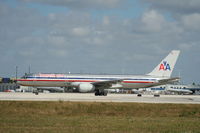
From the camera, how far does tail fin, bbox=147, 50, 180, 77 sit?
247 ft

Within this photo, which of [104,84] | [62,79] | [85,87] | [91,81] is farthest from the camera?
[91,81]

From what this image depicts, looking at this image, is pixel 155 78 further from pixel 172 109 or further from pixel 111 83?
pixel 172 109

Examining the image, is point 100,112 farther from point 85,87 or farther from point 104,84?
point 104,84

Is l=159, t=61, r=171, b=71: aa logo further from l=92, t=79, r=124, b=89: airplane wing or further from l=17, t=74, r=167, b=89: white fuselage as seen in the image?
l=92, t=79, r=124, b=89: airplane wing

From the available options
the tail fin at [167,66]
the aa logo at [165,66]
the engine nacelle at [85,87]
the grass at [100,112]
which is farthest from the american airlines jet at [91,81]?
the grass at [100,112]

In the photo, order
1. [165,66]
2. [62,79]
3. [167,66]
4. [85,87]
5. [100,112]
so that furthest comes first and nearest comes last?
[167,66], [165,66], [62,79], [85,87], [100,112]

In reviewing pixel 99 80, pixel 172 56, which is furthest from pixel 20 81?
pixel 172 56

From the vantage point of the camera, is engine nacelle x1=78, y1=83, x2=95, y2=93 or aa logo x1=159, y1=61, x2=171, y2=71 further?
aa logo x1=159, y1=61, x2=171, y2=71

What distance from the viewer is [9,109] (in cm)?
3064

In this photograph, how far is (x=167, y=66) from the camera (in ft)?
251

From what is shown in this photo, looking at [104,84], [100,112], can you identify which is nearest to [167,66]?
[104,84]

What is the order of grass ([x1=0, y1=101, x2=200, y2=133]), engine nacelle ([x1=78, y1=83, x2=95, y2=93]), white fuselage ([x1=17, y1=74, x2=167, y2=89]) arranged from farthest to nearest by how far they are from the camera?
white fuselage ([x1=17, y1=74, x2=167, y2=89]), engine nacelle ([x1=78, y1=83, x2=95, y2=93]), grass ([x1=0, y1=101, x2=200, y2=133])

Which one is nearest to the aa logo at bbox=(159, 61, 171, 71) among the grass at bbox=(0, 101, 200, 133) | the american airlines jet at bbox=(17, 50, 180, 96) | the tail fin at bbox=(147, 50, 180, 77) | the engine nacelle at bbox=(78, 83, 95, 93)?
the tail fin at bbox=(147, 50, 180, 77)

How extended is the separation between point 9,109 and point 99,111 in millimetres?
7304
